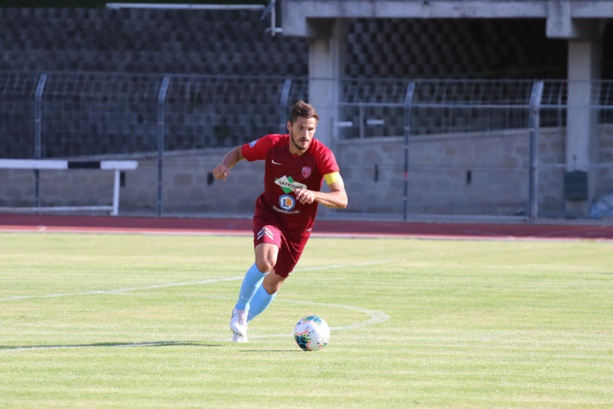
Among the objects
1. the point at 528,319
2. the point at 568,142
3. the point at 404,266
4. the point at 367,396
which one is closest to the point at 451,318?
the point at 528,319

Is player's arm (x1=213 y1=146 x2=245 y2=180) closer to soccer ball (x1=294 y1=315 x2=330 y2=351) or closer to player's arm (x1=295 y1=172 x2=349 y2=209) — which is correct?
player's arm (x1=295 y1=172 x2=349 y2=209)

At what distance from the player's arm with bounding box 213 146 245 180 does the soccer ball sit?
1488 mm

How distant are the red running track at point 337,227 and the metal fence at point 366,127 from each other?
56.9 inches

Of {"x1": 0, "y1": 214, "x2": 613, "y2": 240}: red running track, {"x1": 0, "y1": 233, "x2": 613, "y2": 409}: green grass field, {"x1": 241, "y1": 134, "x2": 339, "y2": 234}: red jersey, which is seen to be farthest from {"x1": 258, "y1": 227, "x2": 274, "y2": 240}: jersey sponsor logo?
{"x1": 0, "y1": 214, "x2": 613, "y2": 240}: red running track

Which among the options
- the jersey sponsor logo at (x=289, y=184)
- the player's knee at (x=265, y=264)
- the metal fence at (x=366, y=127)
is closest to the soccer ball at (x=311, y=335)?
the player's knee at (x=265, y=264)

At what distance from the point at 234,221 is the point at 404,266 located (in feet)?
34.2

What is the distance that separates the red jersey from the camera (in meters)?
10.2

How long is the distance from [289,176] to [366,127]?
831 inches

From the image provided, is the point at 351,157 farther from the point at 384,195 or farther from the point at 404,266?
the point at 404,266

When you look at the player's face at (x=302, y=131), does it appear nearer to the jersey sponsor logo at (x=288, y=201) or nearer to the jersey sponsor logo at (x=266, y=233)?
the jersey sponsor logo at (x=288, y=201)

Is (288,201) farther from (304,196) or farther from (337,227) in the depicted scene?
(337,227)

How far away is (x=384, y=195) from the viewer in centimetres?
3062

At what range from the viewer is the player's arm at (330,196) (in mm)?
9500

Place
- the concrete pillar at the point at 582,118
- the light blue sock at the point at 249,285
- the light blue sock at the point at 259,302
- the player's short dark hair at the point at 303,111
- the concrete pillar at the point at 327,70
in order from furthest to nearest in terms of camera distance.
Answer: the concrete pillar at the point at 327,70, the concrete pillar at the point at 582,118, the light blue sock at the point at 259,302, the light blue sock at the point at 249,285, the player's short dark hair at the point at 303,111
